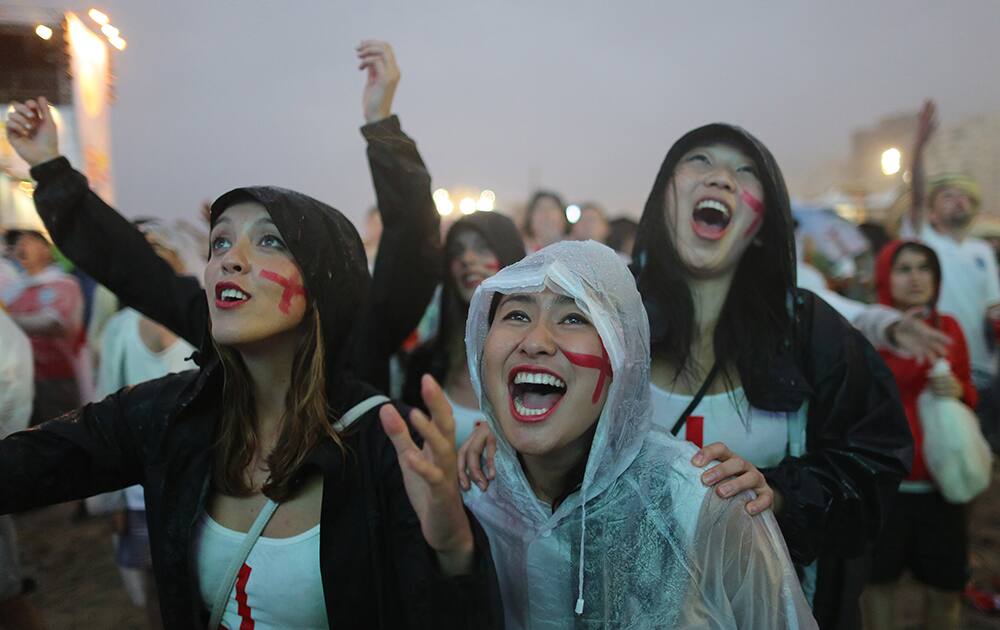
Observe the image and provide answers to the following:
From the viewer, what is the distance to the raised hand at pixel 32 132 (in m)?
1.92

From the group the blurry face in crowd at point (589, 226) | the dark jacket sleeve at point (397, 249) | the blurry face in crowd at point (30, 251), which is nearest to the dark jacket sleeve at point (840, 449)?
the dark jacket sleeve at point (397, 249)

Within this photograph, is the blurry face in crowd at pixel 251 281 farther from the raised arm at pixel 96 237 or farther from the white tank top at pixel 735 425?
the white tank top at pixel 735 425

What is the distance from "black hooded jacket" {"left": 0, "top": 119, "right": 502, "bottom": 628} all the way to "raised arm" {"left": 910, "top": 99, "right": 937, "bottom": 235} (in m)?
3.20

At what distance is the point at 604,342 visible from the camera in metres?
1.29

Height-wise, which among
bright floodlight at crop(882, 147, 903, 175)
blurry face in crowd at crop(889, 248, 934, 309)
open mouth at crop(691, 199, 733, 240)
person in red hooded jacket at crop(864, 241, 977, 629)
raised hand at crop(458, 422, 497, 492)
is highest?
bright floodlight at crop(882, 147, 903, 175)

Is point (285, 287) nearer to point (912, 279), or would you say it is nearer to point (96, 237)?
point (96, 237)

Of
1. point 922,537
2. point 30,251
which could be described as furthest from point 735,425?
point 30,251

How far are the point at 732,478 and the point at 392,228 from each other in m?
1.55

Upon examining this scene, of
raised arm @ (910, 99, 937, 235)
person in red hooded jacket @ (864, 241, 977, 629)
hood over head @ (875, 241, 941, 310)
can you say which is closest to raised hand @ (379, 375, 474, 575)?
person in red hooded jacket @ (864, 241, 977, 629)

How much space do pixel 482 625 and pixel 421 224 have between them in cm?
148

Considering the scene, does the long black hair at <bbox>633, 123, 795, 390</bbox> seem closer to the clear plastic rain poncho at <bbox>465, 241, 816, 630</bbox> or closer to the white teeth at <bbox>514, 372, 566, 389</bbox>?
the clear plastic rain poncho at <bbox>465, 241, 816, 630</bbox>

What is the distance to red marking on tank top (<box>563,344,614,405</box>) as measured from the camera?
1.32 meters

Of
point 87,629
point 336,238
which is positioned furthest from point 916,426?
point 87,629

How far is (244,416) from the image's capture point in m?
1.62
